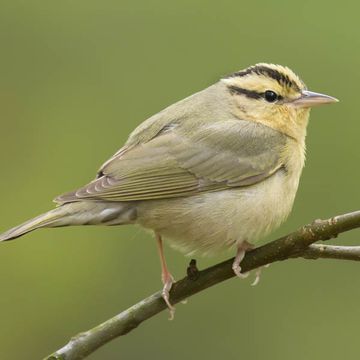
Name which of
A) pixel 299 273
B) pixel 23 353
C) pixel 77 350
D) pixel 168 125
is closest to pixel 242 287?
pixel 299 273

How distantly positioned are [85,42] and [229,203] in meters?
3.86

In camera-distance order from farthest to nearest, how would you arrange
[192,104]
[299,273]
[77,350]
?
[299,273]
[192,104]
[77,350]

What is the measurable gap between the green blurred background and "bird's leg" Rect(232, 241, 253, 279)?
2326 millimetres

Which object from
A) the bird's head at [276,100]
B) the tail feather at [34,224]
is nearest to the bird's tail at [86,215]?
the tail feather at [34,224]

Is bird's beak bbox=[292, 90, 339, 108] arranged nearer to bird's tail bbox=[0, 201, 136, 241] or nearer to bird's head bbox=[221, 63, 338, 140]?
bird's head bbox=[221, 63, 338, 140]

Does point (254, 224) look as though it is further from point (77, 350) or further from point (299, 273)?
point (299, 273)

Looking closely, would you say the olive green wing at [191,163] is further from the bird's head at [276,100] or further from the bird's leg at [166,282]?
the bird's leg at [166,282]

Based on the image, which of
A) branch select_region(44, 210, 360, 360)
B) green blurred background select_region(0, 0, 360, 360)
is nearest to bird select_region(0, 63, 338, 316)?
branch select_region(44, 210, 360, 360)

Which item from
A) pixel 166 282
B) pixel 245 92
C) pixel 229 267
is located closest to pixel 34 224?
pixel 166 282

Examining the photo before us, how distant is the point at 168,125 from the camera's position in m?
5.91

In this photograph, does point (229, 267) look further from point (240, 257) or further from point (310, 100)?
point (310, 100)

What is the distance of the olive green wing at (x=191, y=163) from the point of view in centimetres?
559

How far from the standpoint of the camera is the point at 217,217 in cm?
555

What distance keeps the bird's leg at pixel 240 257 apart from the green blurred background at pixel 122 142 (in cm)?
233
